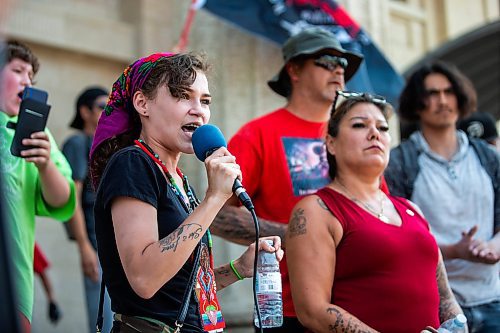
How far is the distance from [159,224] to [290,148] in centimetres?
162

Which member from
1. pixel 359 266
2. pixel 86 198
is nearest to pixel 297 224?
pixel 359 266

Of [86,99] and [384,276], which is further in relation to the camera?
[86,99]

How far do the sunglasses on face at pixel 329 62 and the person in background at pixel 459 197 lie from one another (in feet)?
2.03

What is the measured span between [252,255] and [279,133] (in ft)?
4.63

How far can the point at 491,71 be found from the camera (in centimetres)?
1081

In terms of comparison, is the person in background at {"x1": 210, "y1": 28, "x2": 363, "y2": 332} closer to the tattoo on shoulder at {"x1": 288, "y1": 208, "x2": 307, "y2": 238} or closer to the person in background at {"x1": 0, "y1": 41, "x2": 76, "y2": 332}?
the tattoo on shoulder at {"x1": 288, "y1": 208, "x2": 307, "y2": 238}

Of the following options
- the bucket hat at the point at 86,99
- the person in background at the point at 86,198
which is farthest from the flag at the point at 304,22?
the person in background at the point at 86,198

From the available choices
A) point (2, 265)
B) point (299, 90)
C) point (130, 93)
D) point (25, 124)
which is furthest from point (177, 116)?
point (299, 90)

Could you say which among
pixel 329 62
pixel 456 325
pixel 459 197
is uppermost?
pixel 329 62

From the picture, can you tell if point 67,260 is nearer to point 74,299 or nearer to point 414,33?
point 74,299

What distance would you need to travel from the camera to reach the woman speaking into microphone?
2.18 metres

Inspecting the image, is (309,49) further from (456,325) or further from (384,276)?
(456,325)

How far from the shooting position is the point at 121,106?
2.56m

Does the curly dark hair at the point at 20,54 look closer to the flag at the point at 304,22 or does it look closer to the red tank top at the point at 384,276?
the red tank top at the point at 384,276
